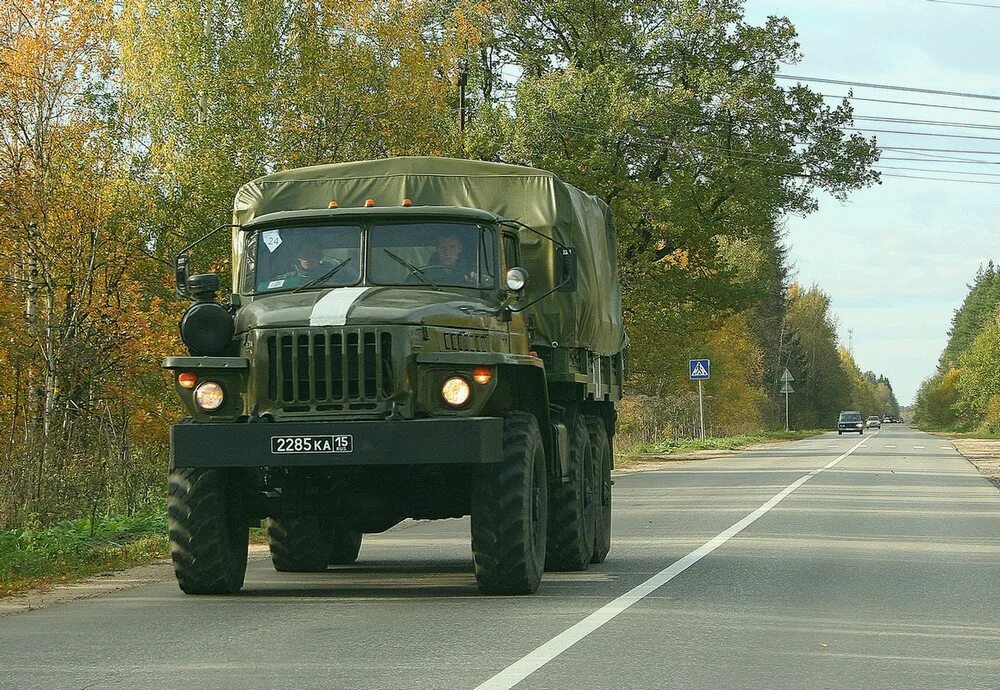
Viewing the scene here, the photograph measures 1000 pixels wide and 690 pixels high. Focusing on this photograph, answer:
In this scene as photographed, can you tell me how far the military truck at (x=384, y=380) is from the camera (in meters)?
11.0

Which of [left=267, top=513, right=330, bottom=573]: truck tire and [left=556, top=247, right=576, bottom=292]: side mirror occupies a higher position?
[left=556, top=247, right=576, bottom=292]: side mirror

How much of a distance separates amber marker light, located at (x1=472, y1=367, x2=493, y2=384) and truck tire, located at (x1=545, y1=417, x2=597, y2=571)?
2.15 metres

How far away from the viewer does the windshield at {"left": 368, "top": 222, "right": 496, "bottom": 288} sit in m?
12.0

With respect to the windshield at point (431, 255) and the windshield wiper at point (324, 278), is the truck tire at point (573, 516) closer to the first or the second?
the windshield at point (431, 255)

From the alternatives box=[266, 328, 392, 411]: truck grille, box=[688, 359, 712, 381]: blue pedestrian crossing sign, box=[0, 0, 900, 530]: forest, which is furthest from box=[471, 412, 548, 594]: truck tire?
box=[688, 359, 712, 381]: blue pedestrian crossing sign

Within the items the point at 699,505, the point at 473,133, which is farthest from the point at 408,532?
the point at 473,133

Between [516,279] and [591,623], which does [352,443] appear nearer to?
[516,279]

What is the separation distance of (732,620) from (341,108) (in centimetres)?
2306

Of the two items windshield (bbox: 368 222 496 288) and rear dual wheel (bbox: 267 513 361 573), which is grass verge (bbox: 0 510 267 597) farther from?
windshield (bbox: 368 222 496 288)

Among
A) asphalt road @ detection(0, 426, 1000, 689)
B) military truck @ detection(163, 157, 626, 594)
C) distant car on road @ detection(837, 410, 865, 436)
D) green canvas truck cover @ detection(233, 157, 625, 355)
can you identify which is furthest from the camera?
distant car on road @ detection(837, 410, 865, 436)

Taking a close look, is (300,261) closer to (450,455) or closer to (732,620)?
(450,455)

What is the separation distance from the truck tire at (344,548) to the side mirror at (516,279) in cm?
351

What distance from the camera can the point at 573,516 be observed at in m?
13.3

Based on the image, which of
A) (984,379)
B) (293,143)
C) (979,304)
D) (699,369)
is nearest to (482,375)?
(293,143)
